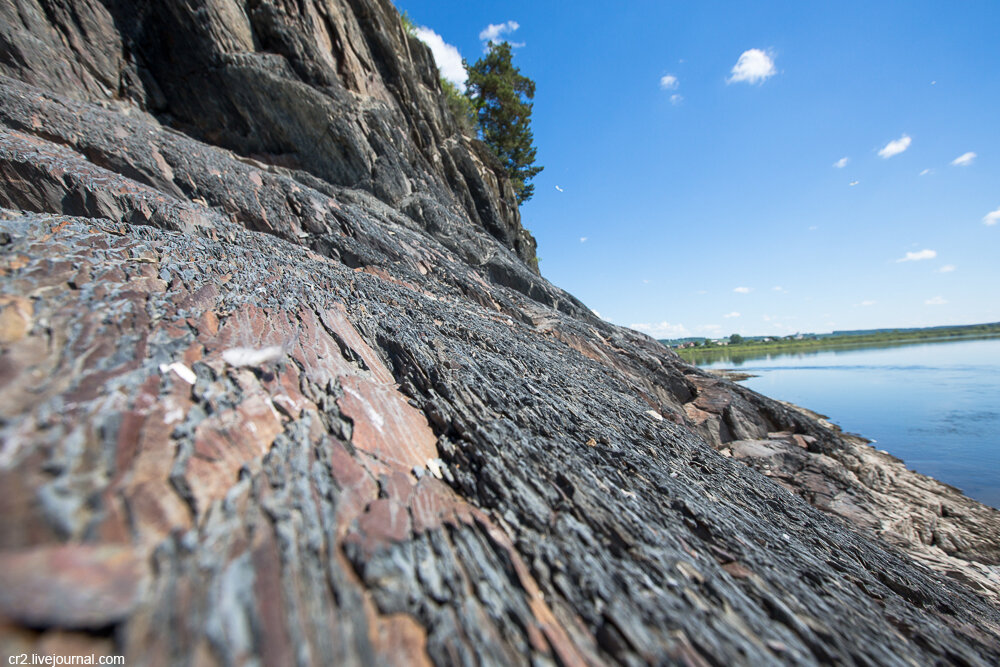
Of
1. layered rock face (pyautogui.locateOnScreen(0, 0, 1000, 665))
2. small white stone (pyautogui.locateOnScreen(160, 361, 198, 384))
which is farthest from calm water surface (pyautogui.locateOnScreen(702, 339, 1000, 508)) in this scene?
small white stone (pyautogui.locateOnScreen(160, 361, 198, 384))

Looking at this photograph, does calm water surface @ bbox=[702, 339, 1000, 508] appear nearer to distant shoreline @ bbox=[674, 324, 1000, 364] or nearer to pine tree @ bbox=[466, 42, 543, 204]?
pine tree @ bbox=[466, 42, 543, 204]

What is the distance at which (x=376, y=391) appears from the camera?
185 inches

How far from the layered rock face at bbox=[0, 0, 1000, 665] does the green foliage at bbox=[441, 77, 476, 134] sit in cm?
2079

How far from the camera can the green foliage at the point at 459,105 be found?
87.8 feet

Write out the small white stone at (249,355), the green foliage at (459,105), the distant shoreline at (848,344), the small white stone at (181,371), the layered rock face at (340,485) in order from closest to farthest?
the layered rock face at (340,485) < the small white stone at (181,371) < the small white stone at (249,355) < the green foliage at (459,105) < the distant shoreline at (848,344)

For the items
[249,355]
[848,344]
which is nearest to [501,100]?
[249,355]

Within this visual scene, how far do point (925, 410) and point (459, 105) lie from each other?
129ft

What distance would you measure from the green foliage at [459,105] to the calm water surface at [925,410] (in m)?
31.5

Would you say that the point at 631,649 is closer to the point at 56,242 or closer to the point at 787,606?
the point at 787,606

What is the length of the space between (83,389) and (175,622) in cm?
191

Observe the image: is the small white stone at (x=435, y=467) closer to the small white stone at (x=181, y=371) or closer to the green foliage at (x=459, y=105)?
the small white stone at (x=181, y=371)

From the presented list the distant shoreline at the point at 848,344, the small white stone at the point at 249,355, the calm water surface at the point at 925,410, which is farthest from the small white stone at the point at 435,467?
the distant shoreline at the point at 848,344

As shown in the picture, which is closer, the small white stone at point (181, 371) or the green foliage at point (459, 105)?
the small white stone at point (181, 371)

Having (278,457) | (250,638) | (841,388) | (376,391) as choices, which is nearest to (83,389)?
(278,457)
